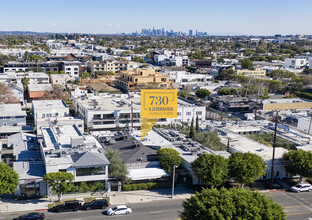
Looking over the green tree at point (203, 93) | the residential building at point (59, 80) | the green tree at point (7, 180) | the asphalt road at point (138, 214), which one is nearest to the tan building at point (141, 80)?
the green tree at point (203, 93)

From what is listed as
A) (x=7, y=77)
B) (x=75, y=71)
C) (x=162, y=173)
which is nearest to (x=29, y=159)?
(x=162, y=173)

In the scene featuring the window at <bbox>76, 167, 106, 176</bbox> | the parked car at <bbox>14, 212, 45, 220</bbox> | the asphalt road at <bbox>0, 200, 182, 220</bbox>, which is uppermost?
the window at <bbox>76, 167, 106, 176</bbox>

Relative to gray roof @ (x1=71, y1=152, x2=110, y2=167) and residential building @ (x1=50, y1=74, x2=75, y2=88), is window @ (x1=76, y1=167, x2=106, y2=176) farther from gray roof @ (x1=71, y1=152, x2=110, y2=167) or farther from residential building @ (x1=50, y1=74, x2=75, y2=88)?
residential building @ (x1=50, y1=74, x2=75, y2=88)

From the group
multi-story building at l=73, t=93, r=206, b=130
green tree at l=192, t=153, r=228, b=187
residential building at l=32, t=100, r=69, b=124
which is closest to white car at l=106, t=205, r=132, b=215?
green tree at l=192, t=153, r=228, b=187

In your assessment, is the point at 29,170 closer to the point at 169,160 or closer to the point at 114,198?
the point at 114,198

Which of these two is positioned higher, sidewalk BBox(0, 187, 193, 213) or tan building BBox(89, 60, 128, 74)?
tan building BBox(89, 60, 128, 74)

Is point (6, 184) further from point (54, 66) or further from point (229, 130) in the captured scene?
point (54, 66)

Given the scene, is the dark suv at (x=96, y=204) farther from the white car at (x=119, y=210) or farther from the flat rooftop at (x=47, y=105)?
the flat rooftop at (x=47, y=105)

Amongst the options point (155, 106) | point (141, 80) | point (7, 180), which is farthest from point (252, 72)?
point (7, 180)
